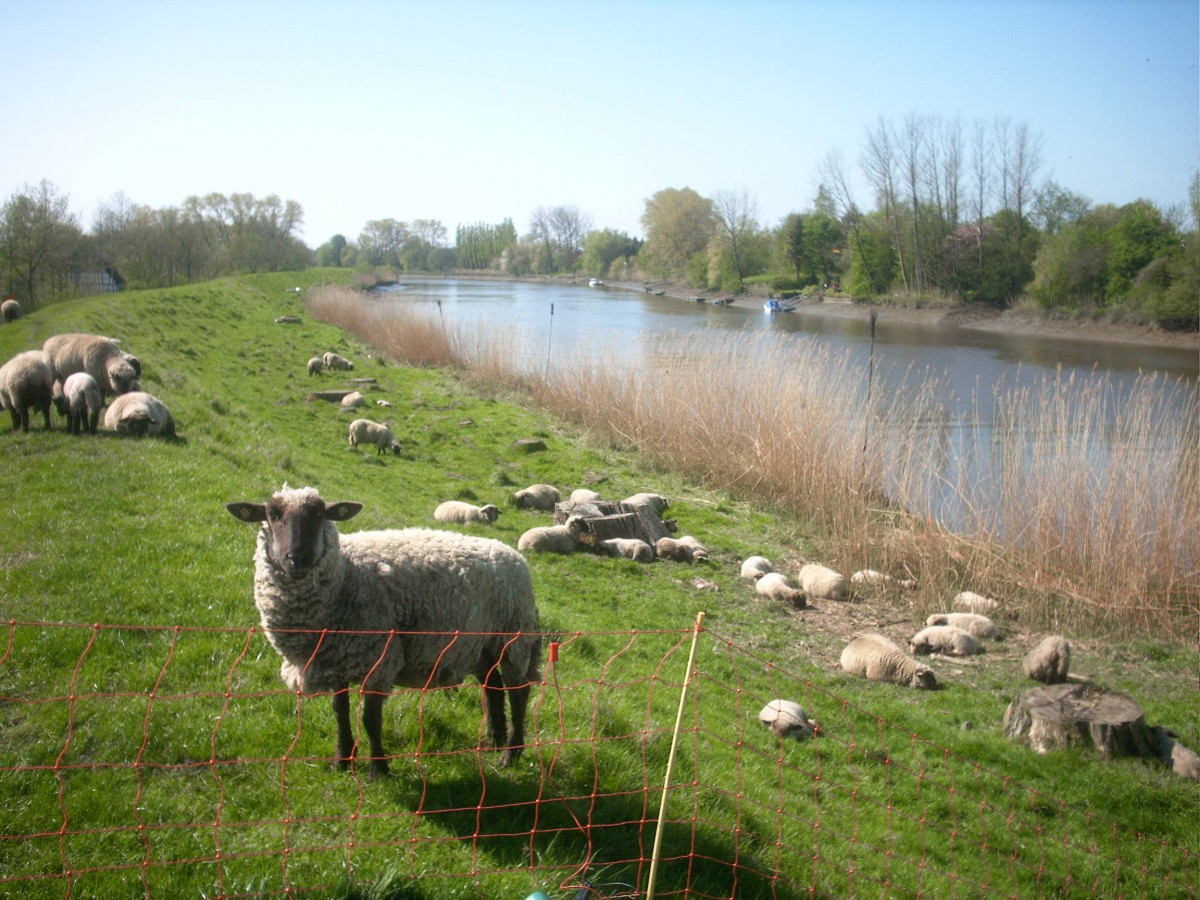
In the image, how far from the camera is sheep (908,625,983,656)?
9.83 meters

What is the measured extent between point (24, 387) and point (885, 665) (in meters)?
11.9

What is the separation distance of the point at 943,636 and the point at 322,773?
7.59 meters

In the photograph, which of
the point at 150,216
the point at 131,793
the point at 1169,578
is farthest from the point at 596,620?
the point at 150,216

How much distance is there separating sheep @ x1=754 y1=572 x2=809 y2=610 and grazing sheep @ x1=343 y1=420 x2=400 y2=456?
305 inches

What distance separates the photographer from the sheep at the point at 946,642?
32.2ft

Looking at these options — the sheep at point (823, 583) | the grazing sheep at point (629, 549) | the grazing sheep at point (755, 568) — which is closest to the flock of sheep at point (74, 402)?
the grazing sheep at point (629, 549)

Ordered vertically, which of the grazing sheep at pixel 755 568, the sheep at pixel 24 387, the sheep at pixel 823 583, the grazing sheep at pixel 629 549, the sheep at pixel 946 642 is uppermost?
the sheep at pixel 24 387

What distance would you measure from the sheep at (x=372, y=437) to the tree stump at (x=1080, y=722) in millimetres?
11322

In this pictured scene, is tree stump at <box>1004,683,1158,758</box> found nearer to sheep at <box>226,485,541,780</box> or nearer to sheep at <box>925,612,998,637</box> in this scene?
sheep at <box>925,612,998,637</box>

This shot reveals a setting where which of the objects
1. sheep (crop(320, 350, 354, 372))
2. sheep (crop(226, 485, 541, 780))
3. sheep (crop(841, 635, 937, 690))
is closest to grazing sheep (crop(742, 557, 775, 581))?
sheep (crop(841, 635, 937, 690))

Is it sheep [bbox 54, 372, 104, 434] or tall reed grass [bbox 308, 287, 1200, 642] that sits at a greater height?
sheep [bbox 54, 372, 104, 434]

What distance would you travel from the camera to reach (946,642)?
32.5ft

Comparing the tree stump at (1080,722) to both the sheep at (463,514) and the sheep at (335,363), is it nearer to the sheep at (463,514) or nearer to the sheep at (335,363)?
the sheep at (463,514)

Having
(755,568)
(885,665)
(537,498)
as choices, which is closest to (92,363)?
(537,498)
